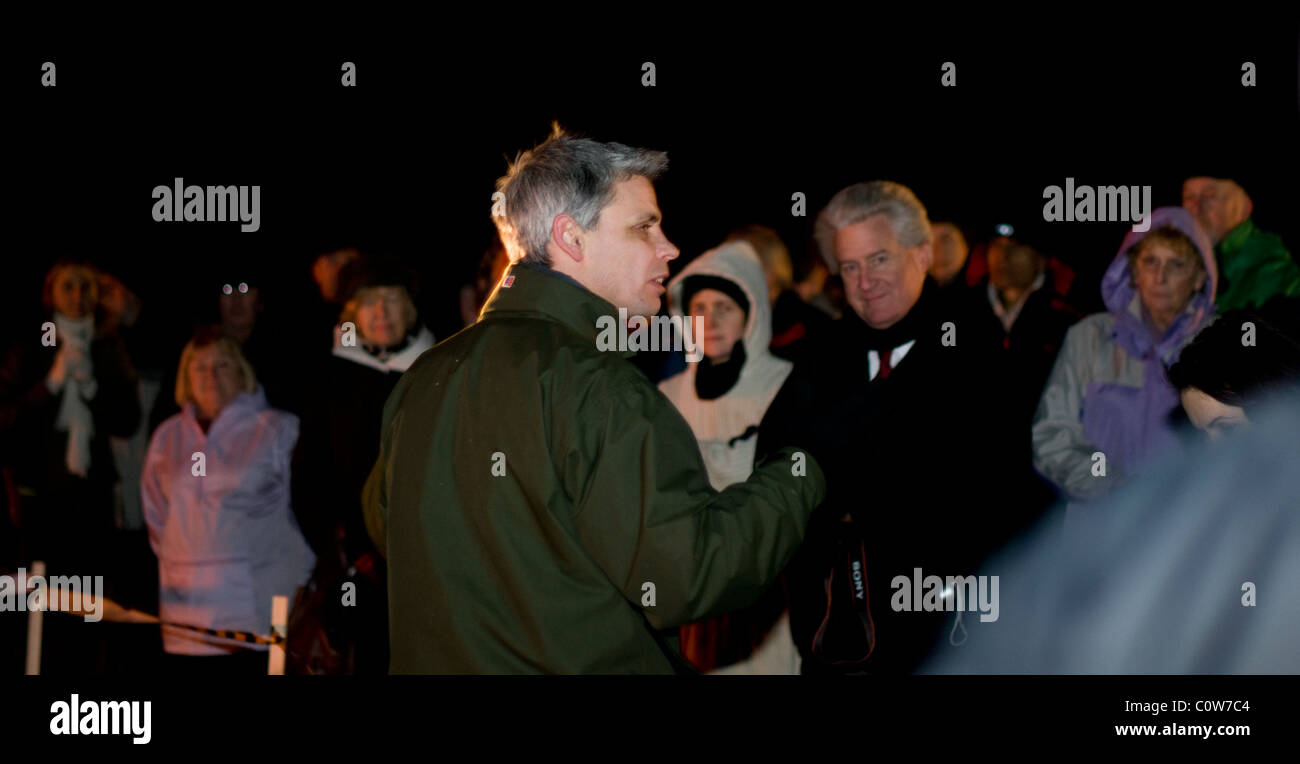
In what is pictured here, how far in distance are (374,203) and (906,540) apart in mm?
6535

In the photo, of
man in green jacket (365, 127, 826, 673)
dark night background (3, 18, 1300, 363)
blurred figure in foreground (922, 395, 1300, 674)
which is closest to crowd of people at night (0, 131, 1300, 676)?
man in green jacket (365, 127, 826, 673)

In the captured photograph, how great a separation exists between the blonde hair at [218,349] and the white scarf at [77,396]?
165 centimetres

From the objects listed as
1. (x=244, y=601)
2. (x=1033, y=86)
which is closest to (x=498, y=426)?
(x=244, y=601)

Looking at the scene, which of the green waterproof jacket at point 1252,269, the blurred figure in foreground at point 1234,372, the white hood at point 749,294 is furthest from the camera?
the green waterproof jacket at point 1252,269

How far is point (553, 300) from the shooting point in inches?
106

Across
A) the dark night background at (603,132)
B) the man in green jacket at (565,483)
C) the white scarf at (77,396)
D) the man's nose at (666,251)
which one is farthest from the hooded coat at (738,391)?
the white scarf at (77,396)

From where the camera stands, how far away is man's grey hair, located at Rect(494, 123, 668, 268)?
2.77m

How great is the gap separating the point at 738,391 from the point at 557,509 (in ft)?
11.0

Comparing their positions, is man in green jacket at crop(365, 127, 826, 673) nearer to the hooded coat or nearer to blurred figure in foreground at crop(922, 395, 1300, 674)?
blurred figure in foreground at crop(922, 395, 1300, 674)

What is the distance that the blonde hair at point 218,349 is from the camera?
20.4ft

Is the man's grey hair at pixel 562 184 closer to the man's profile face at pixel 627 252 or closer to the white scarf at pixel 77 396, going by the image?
the man's profile face at pixel 627 252

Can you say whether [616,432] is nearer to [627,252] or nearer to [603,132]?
[627,252]

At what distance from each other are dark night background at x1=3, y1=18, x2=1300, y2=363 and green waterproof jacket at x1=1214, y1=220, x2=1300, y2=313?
0.98 m

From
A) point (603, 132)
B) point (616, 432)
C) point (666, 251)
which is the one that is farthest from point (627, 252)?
point (603, 132)
